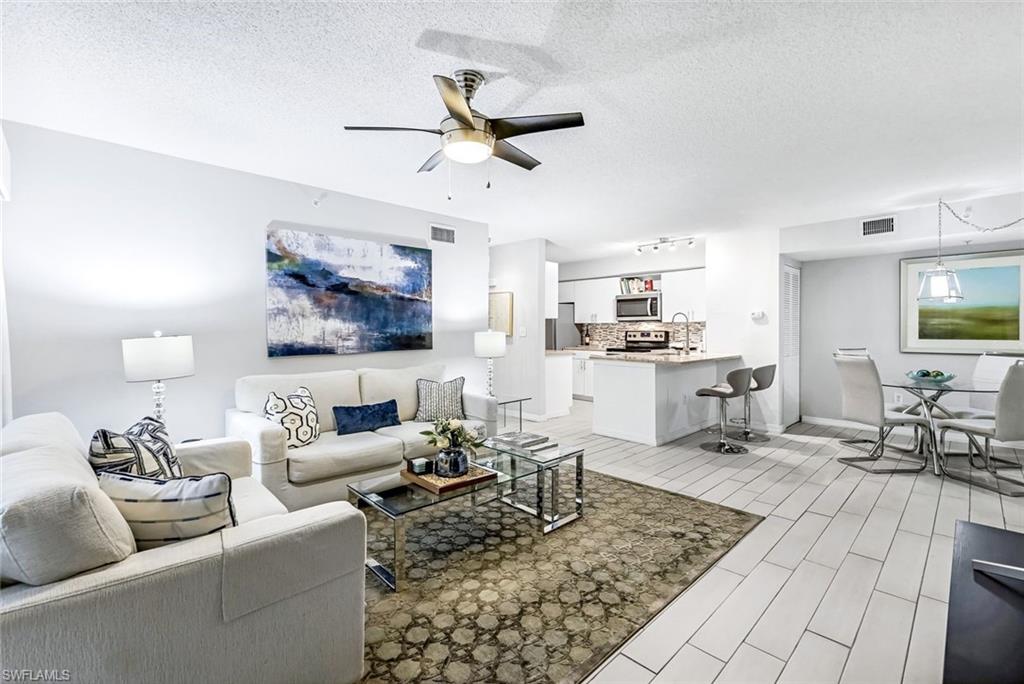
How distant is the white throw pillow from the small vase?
1.54 metres

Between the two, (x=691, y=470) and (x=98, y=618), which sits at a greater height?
(x=98, y=618)

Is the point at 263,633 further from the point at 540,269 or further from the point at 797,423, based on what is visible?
the point at 797,423

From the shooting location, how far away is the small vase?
2705mm

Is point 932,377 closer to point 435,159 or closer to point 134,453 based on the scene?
point 435,159

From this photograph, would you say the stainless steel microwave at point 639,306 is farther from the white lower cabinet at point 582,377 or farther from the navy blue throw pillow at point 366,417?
the navy blue throw pillow at point 366,417

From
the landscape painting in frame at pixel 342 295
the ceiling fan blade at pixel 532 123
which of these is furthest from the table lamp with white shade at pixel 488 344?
the ceiling fan blade at pixel 532 123

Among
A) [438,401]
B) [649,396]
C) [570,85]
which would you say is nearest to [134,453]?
[438,401]

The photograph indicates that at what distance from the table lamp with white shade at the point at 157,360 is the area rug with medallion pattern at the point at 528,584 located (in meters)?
1.60

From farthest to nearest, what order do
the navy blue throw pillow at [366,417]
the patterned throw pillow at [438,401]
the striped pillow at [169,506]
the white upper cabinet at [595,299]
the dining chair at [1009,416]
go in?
the white upper cabinet at [595,299] → the patterned throw pillow at [438,401] → the navy blue throw pillow at [366,417] → the dining chair at [1009,416] → the striped pillow at [169,506]

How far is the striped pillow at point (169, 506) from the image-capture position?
4.79 ft

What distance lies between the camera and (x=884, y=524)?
3.01m

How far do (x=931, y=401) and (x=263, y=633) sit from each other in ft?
17.7

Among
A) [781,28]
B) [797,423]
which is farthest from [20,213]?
Result: [797,423]

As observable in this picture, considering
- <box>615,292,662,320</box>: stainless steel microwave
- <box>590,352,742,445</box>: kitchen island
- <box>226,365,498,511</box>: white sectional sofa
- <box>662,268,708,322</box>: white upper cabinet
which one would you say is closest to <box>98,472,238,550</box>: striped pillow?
<box>226,365,498,511</box>: white sectional sofa
